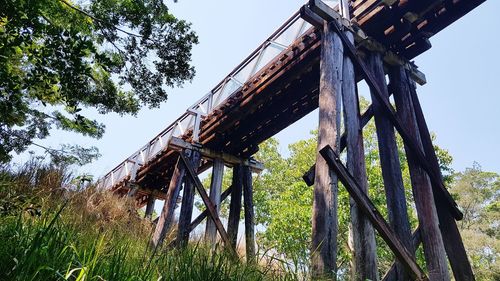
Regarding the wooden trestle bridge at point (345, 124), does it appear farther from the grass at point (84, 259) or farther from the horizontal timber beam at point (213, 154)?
the grass at point (84, 259)

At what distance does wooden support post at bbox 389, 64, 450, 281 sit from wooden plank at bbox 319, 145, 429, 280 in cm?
45

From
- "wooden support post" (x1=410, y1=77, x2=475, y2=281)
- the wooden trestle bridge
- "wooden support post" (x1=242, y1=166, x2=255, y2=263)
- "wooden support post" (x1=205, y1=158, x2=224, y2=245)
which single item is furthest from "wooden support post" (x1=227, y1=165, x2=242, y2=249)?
"wooden support post" (x1=410, y1=77, x2=475, y2=281)

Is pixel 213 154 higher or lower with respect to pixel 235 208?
higher

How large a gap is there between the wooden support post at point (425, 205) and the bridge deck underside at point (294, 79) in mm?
821

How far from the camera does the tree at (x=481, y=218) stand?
53.6 feet

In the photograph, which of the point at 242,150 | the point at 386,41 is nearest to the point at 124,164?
the point at 242,150

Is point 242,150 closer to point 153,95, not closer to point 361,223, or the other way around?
point 153,95

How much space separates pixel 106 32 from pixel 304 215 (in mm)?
9149

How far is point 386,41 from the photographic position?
14.2 feet

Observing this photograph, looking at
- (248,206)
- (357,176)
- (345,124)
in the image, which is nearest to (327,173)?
(357,176)

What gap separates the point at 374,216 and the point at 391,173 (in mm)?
924

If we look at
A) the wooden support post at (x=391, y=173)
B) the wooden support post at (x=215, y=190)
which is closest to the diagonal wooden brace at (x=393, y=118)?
the wooden support post at (x=391, y=173)

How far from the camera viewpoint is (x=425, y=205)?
11.0 feet

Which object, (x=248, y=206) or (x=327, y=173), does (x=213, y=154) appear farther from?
(x=327, y=173)
